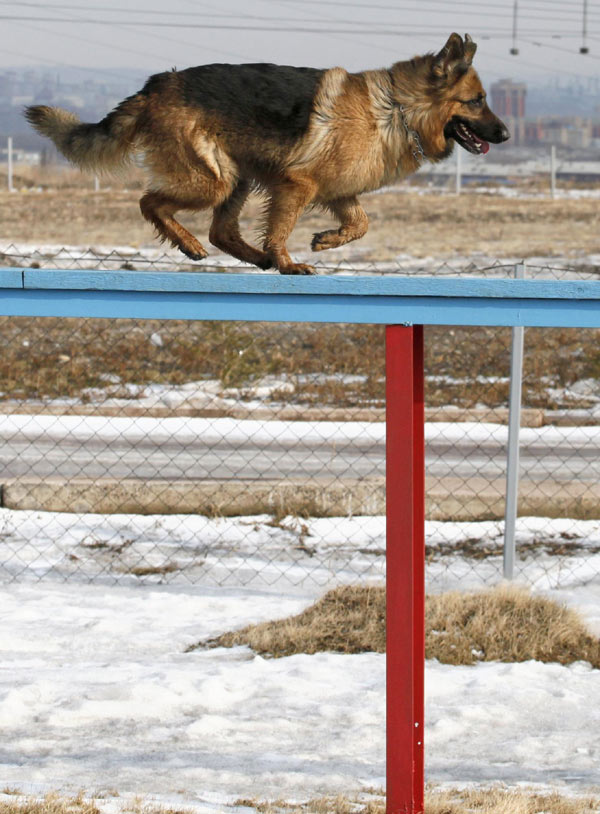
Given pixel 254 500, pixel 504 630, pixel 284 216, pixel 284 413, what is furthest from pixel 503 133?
pixel 284 413

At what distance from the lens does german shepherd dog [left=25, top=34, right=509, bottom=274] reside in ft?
11.1

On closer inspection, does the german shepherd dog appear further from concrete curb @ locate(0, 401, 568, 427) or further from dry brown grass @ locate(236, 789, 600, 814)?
concrete curb @ locate(0, 401, 568, 427)

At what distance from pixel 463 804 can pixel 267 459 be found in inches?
225

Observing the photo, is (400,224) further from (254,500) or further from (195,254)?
(195,254)

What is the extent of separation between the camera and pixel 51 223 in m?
32.8

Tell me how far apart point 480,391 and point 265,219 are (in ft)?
30.5

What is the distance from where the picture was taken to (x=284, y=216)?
135 inches

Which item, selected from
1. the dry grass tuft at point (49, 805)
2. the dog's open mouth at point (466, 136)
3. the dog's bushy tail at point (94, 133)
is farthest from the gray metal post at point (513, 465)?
the dog's bushy tail at point (94, 133)

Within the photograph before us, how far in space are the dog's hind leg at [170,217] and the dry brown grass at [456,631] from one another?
10.1ft

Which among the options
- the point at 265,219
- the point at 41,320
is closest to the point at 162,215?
the point at 265,219

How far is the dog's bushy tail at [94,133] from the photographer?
11.5ft

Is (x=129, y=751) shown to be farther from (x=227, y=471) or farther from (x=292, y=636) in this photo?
(x=227, y=471)

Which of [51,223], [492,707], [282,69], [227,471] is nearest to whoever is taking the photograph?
[282,69]

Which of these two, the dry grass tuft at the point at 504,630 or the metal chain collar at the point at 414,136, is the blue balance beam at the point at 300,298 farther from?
the dry grass tuft at the point at 504,630
